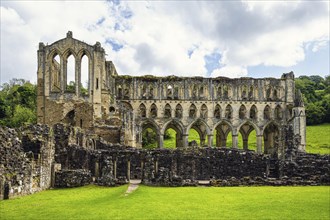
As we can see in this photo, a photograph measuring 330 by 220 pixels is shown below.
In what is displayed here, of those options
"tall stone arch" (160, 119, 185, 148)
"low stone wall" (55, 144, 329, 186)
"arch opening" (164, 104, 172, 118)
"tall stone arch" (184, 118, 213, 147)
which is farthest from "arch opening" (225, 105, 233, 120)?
"low stone wall" (55, 144, 329, 186)

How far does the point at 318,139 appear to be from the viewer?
71625 mm

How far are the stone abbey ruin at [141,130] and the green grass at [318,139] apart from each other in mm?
5694

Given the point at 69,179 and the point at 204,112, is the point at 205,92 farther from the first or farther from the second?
the point at 69,179

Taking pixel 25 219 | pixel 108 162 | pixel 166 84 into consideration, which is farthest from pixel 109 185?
pixel 166 84

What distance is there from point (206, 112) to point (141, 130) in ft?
32.1

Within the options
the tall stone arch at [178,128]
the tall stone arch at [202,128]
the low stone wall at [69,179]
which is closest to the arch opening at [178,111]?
the tall stone arch at [178,128]

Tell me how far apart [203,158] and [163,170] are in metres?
6.37

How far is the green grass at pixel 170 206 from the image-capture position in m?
13.9

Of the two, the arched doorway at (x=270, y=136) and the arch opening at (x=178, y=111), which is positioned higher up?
the arch opening at (x=178, y=111)

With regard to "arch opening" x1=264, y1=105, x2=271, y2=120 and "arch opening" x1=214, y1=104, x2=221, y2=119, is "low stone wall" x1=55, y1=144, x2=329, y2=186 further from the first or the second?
"arch opening" x1=264, y1=105, x2=271, y2=120

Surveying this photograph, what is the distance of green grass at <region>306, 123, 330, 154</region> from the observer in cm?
6359

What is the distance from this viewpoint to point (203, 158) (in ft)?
104

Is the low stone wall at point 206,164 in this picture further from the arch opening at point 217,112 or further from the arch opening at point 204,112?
the arch opening at point 217,112

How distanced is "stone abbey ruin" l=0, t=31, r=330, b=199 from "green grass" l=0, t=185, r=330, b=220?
276 centimetres
